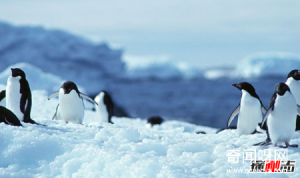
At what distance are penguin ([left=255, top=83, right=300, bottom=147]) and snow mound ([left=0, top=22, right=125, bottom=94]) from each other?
31.9m

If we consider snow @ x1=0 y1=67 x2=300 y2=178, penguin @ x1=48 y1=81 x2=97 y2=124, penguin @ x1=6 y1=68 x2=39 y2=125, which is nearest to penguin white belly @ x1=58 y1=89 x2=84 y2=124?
penguin @ x1=48 y1=81 x2=97 y2=124

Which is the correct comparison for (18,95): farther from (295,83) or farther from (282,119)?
(295,83)

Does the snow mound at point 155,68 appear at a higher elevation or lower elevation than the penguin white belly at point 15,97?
higher

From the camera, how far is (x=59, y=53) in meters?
38.2

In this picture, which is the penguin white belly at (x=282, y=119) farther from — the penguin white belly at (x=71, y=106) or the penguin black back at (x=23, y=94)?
the penguin black back at (x=23, y=94)

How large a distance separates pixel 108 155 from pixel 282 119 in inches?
76.7

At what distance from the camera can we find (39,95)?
441 inches

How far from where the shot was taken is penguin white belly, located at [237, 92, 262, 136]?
578 cm

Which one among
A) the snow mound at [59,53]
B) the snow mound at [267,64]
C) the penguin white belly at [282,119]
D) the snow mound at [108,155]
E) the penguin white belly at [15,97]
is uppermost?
the snow mound at [267,64]

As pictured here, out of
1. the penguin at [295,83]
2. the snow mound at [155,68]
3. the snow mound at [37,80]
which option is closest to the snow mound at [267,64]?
the snow mound at [155,68]

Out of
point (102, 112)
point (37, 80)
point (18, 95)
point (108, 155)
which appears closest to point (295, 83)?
point (108, 155)

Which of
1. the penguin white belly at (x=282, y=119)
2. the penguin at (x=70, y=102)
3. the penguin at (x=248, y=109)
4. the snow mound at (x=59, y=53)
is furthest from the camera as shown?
the snow mound at (x=59, y=53)

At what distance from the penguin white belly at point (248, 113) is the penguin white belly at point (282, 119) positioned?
3.21 feet

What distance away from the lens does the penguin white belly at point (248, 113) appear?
5781 mm
